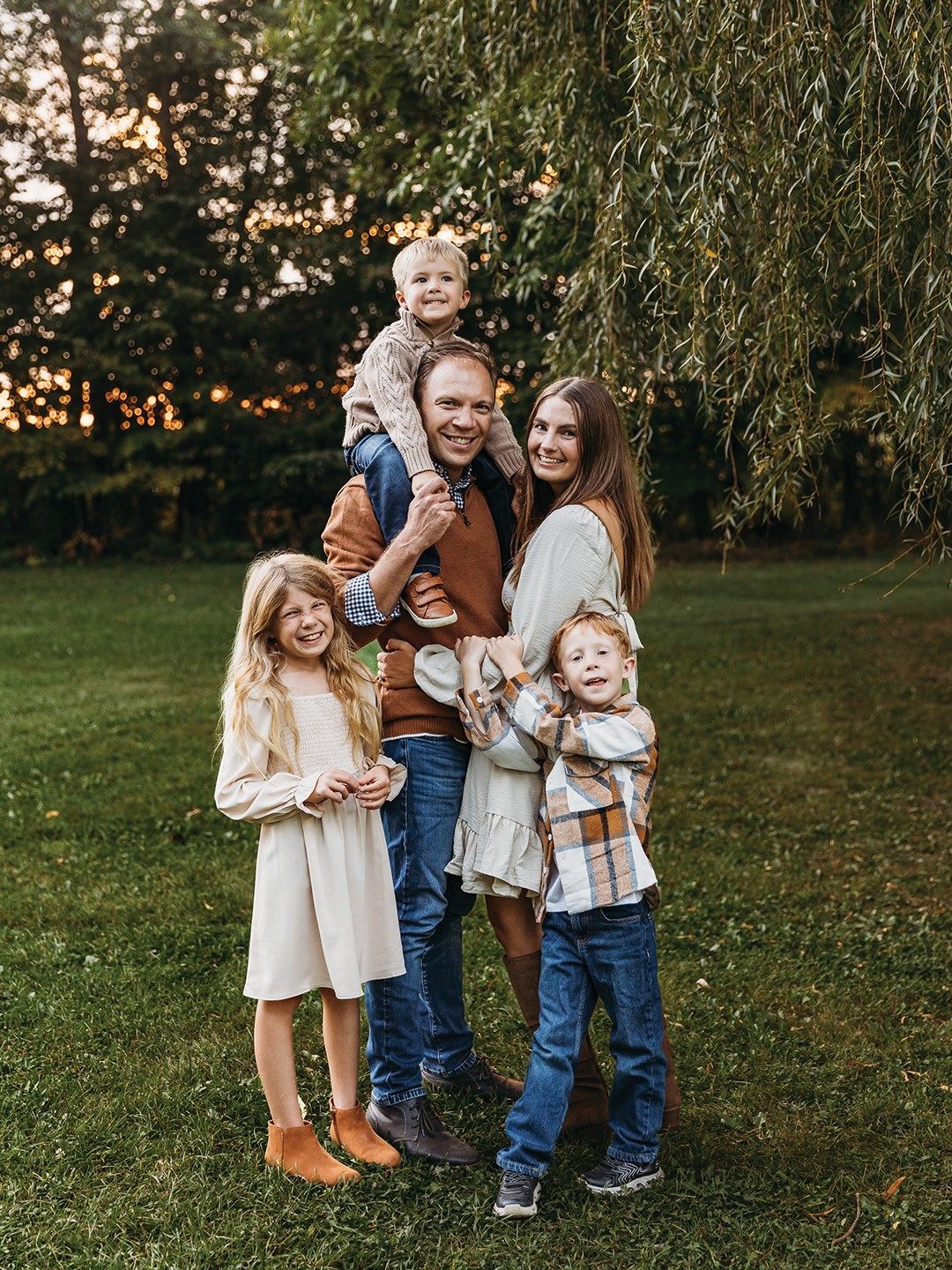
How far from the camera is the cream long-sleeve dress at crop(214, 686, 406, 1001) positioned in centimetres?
285

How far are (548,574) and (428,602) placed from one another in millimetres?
302

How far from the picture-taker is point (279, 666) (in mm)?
3033

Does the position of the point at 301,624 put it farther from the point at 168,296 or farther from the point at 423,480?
the point at 168,296

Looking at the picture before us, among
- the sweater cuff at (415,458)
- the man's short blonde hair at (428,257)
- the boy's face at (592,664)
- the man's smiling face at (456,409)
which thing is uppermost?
the man's short blonde hair at (428,257)

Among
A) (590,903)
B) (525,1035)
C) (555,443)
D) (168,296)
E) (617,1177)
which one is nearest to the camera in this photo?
(590,903)

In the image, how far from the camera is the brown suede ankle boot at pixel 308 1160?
2.91m

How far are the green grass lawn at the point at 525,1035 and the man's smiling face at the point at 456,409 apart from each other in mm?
1807

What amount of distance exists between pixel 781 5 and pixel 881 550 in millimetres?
18352

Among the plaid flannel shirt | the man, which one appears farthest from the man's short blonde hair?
the plaid flannel shirt

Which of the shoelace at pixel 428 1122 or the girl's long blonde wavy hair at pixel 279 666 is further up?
the girl's long blonde wavy hair at pixel 279 666

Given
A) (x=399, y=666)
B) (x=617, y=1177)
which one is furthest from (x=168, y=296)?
(x=617, y=1177)

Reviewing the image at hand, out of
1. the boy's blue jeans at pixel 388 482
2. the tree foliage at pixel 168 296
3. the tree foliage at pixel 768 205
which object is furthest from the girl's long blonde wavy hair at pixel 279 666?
the tree foliage at pixel 168 296

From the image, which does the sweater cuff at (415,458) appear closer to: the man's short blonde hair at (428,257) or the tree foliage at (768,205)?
the man's short blonde hair at (428,257)

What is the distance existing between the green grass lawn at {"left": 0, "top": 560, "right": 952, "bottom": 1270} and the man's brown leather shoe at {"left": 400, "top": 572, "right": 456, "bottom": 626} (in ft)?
4.51
